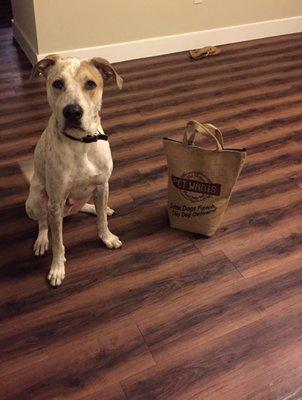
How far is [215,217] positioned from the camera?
6.84 ft

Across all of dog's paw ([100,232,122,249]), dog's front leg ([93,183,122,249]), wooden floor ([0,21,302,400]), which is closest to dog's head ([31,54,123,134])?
dog's front leg ([93,183,122,249])

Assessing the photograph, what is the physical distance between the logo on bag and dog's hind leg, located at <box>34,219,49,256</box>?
702 mm

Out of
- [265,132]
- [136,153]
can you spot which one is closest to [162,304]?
[136,153]

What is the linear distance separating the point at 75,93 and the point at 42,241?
34.0 inches

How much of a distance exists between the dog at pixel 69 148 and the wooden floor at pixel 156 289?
0.22 meters

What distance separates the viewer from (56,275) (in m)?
1.93

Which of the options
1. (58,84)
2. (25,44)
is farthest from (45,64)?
(25,44)

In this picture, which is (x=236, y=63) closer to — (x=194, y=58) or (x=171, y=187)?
(x=194, y=58)

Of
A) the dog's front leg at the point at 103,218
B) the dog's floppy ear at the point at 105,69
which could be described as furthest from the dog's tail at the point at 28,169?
the dog's floppy ear at the point at 105,69

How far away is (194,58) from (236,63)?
439 mm

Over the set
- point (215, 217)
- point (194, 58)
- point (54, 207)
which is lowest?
point (194, 58)

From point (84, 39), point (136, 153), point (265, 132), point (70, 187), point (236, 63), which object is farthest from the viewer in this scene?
point (236, 63)

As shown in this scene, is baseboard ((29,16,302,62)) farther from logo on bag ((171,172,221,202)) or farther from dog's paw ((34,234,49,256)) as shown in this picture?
logo on bag ((171,172,221,202))

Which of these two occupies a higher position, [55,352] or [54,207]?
[54,207]
